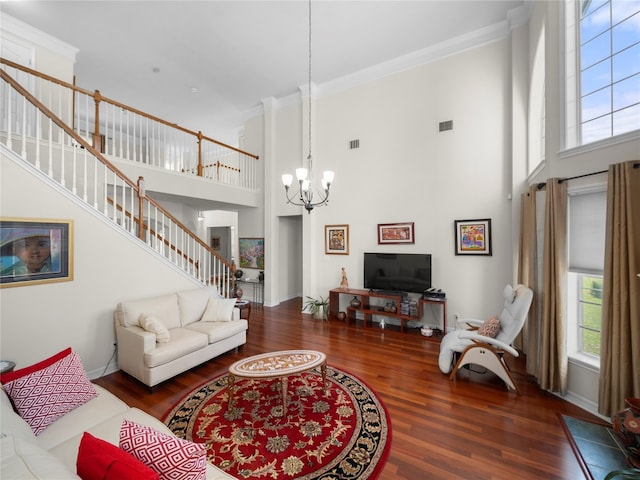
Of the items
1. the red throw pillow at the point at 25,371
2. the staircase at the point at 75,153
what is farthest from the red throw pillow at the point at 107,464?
the staircase at the point at 75,153

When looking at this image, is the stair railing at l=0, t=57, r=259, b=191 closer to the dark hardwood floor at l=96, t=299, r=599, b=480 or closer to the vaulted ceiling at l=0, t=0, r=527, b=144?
the vaulted ceiling at l=0, t=0, r=527, b=144

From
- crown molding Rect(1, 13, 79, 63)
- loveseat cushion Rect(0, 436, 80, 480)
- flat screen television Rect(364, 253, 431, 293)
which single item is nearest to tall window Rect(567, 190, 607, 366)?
flat screen television Rect(364, 253, 431, 293)

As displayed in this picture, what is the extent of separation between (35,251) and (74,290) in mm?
553

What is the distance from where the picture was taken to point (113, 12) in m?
4.04

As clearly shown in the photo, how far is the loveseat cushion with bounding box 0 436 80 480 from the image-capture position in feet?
2.86

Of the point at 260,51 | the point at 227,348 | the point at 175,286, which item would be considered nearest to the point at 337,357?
the point at 227,348

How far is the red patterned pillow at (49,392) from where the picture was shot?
1.70 meters

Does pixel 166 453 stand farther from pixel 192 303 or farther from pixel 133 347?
pixel 192 303

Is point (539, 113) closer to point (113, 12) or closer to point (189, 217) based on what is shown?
point (113, 12)

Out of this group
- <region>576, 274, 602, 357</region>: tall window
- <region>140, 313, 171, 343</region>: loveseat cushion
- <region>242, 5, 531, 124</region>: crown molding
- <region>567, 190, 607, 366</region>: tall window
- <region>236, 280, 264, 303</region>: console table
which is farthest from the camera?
<region>236, 280, 264, 303</region>: console table

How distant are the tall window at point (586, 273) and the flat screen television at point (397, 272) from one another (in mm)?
1996

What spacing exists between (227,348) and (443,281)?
3.66 m

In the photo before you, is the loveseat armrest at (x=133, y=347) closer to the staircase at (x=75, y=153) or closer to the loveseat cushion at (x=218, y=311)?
the loveseat cushion at (x=218, y=311)

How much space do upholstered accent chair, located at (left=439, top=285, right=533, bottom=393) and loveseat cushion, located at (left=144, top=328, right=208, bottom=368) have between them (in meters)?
2.97
